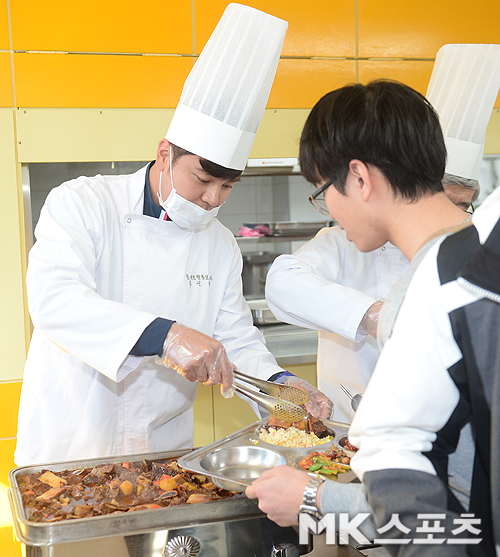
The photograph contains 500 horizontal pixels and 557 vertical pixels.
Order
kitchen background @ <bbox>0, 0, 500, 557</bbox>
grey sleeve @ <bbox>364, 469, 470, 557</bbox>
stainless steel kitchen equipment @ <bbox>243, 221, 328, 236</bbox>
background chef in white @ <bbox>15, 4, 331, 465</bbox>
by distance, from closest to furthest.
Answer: grey sleeve @ <bbox>364, 469, 470, 557</bbox>, background chef in white @ <bbox>15, 4, 331, 465</bbox>, kitchen background @ <bbox>0, 0, 500, 557</bbox>, stainless steel kitchen equipment @ <bbox>243, 221, 328, 236</bbox>

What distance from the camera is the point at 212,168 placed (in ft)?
5.10

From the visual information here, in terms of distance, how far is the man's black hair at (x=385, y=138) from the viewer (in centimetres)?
91

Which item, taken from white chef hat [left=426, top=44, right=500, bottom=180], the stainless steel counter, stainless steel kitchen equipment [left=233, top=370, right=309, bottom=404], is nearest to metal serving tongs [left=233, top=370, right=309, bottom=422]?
stainless steel kitchen equipment [left=233, top=370, right=309, bottom=404]

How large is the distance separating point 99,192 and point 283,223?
164 cm

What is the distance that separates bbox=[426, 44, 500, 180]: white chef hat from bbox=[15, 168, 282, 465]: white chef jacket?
82 centimetres

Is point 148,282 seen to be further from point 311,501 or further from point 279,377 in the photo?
point 311,501

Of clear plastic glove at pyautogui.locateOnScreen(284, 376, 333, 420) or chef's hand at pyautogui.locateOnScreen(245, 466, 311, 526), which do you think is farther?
clear plastic glove at pyautogui.locateOnScreen(284, 376, 333, 420)

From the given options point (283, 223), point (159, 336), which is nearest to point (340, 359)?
point (159, 336)

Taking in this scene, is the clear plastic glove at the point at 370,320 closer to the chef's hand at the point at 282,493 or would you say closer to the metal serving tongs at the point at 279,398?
the metal serving tongs at the point at 279,398

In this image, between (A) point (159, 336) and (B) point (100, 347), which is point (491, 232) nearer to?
(A) point (159, 336)

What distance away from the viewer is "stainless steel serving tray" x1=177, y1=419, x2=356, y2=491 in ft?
3.59

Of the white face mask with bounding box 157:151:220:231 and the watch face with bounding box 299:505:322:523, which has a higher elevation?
the white face mask with bounding box 157:151:220:231

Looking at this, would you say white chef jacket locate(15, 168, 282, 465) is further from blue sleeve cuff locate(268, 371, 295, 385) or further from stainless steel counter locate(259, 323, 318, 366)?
stainless steel counter locate(259, 323, 318, 366)

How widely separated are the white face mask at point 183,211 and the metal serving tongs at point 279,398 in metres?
0.51
